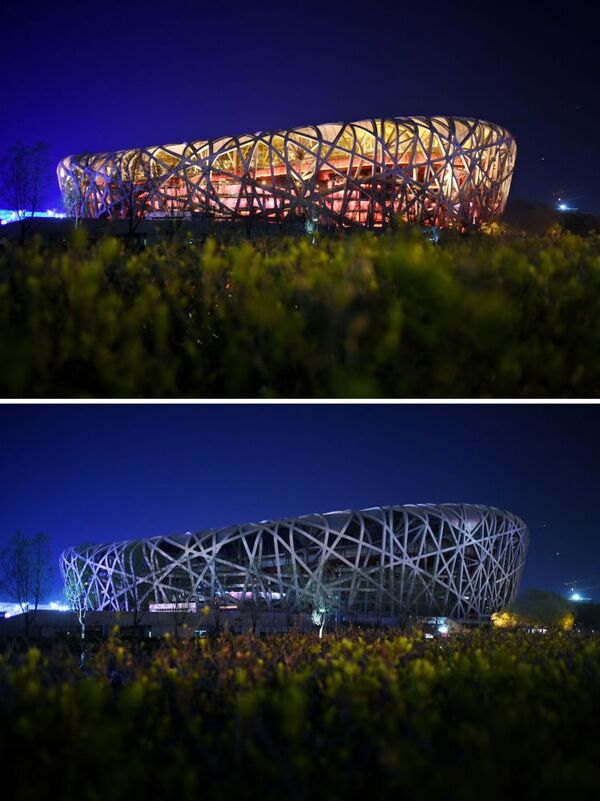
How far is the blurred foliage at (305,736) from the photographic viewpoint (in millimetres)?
4582

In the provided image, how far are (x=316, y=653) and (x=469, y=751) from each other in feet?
19.9

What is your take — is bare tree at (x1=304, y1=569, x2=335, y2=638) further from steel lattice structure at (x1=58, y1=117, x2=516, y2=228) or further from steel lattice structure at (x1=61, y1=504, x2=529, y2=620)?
steel lattice structure at (x1=58, y1=117, x2=516, y2=228)

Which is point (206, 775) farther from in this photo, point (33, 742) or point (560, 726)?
point (560, 726)

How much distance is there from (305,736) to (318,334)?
4.53 m

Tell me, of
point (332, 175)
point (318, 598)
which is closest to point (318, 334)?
point (318, 598)

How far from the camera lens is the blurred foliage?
15.0 feet

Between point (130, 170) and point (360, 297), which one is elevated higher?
point (130, 170)

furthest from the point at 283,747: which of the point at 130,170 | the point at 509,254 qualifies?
the point at 130,170

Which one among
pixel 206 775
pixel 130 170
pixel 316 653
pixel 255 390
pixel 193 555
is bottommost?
pixel 193 555

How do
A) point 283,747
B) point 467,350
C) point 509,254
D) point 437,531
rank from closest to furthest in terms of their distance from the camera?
point 283,747 → point 467,350 → point 509,254 → point 437,531

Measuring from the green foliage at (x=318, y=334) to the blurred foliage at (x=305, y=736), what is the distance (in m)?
3.21

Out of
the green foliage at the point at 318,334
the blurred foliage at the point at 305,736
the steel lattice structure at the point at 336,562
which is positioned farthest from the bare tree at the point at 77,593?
the blurred foliage at the point at 305,736

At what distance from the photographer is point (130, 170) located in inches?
1745

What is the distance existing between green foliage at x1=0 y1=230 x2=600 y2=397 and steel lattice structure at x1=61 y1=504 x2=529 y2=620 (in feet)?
102
